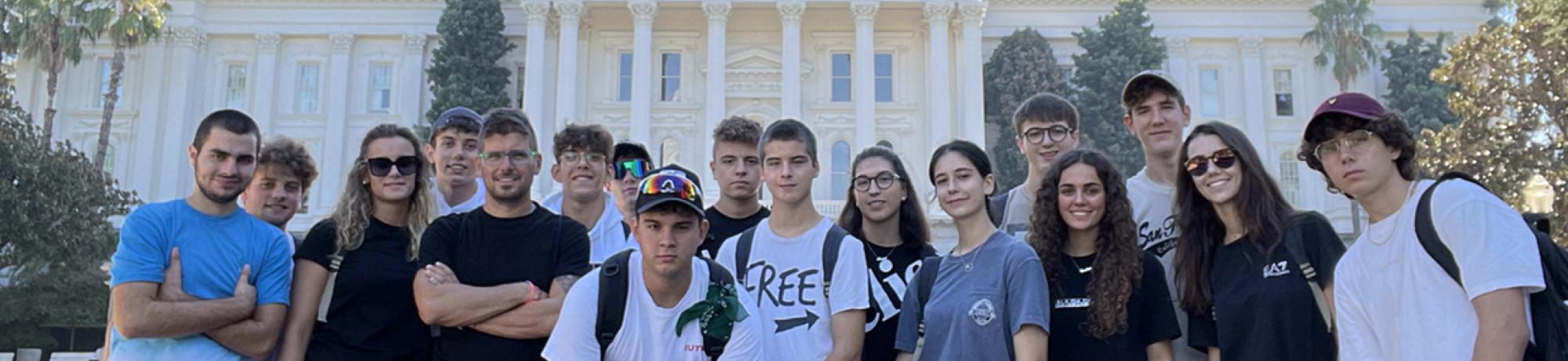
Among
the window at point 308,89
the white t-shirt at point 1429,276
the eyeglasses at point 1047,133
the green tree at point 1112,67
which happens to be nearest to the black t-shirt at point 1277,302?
the white t-shirt at point 1429,276

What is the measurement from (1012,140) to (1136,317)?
3380cm

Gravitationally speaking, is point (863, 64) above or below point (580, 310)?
above

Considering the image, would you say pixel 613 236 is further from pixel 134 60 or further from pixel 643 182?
pixel 134 60

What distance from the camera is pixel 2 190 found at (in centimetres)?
1969

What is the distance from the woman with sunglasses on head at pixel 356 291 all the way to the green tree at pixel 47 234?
19.9 meters

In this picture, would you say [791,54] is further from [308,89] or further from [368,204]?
[368,204]

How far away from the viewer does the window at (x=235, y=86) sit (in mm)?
40156

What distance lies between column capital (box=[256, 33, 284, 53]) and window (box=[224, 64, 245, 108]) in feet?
4.72

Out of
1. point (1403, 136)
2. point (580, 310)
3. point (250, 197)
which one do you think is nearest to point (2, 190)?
point (250, 197)

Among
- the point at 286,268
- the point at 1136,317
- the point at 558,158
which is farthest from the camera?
the point at 558,158

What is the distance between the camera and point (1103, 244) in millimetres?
4488

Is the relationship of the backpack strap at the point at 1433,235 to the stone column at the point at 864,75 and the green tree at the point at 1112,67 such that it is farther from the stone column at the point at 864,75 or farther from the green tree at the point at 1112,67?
the green tree at the point at 1112,67

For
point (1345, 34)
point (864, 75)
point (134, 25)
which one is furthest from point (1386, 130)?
point (1345, 34)

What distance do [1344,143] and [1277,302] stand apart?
727 mm
